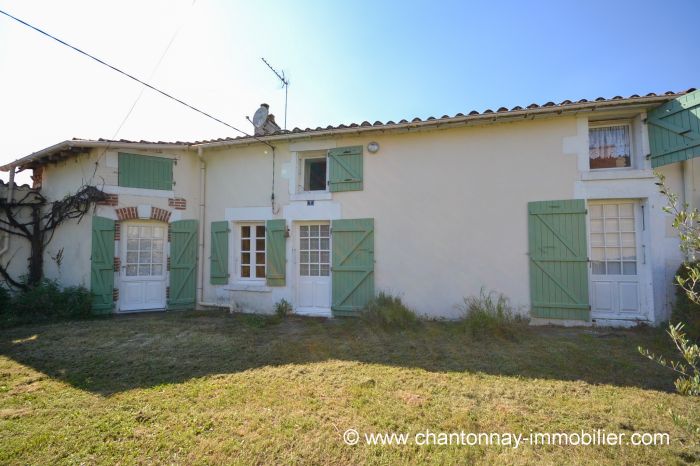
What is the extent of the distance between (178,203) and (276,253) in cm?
273

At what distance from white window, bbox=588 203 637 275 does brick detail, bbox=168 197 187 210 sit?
27.4 feet

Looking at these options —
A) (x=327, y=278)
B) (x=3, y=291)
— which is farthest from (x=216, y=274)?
(x=3, y=291)

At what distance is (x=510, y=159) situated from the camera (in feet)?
19.6

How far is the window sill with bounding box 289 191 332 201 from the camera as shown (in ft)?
22.7

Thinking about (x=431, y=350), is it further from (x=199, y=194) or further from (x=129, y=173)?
(x=129, y=173)

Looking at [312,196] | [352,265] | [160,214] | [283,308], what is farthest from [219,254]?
[352,265]

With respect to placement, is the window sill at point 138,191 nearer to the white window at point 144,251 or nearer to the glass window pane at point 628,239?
the white window at point 144,251

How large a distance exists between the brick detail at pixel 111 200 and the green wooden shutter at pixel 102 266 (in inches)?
12.8

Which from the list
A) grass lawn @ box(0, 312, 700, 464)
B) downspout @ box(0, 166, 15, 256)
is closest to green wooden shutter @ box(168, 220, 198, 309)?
grass lawn @ box(0, 312, 700, 464)

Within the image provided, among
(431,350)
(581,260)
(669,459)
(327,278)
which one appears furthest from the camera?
(327,278)

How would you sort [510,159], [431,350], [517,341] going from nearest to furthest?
1. [431,350]
2. [517,341]
3. [510,159]

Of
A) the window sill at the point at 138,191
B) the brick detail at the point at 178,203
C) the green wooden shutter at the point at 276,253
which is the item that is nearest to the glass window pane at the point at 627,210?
the green wooden shutter at the point at 276,253

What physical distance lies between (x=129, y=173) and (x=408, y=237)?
6223 mm

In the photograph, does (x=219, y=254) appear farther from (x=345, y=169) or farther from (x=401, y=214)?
(x=401, y=214)
